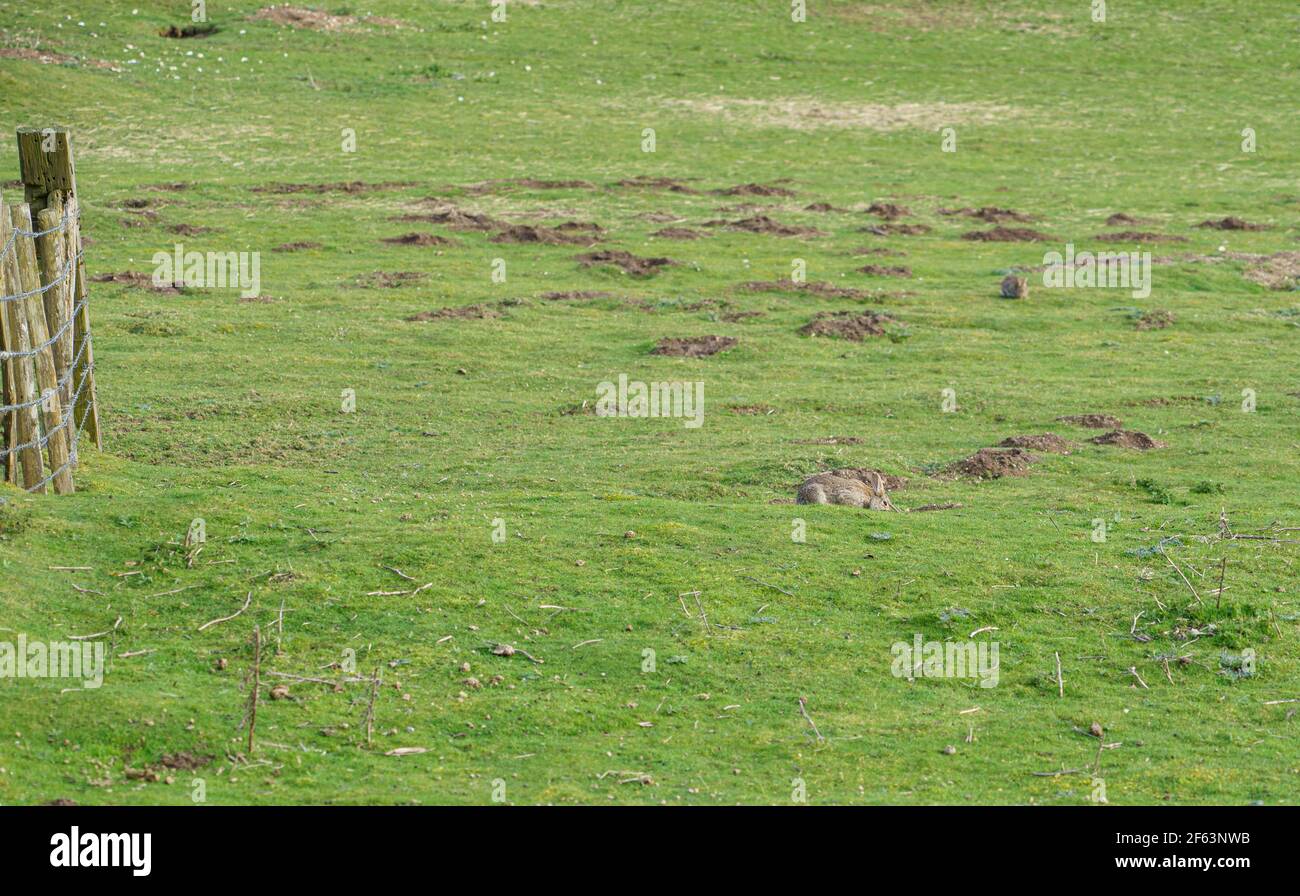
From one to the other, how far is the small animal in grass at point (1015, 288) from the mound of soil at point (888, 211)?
867 centimetres

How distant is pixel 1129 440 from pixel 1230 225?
21159 millimetres

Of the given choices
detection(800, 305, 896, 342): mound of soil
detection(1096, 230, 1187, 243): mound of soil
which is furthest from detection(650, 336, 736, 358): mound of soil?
detection(1096, 230, 1187, 243): mound of soil

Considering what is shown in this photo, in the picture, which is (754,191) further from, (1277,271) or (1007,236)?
(1277,271)

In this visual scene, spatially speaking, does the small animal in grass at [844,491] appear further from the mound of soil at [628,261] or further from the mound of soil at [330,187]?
the mound of soil at [330,187]

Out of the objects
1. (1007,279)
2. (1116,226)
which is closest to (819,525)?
(1007,279)

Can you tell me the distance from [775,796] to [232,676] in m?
A: 4.01

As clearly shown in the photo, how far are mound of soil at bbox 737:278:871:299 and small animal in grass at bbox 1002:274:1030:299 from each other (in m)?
2.94

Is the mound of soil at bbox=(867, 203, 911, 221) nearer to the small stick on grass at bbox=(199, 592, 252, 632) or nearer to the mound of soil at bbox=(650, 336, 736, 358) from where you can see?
the mound of soil at bbox=(650, 336, 736, 358)

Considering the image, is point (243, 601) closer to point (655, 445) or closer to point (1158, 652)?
point (1158, 652)

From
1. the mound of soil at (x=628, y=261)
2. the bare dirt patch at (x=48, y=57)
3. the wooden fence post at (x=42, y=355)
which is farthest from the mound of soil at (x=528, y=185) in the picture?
the wooden fence post at (x=42, y=355)

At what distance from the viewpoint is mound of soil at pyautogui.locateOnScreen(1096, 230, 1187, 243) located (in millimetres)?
36469

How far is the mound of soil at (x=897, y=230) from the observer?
3684 cm

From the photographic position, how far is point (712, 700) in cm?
1070

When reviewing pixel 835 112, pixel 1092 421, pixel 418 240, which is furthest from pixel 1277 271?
pixel 835 112
